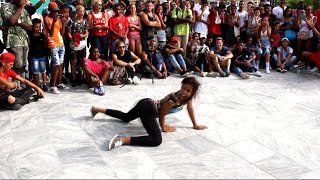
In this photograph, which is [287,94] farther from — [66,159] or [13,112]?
[13,112]

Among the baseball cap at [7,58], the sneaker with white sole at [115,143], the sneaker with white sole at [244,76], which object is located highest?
the baseball cap at [7,58]

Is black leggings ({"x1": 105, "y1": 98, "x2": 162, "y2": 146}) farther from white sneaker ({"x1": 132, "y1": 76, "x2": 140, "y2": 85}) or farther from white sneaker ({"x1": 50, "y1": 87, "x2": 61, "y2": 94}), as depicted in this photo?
white sneaker ({"x1": 132, "y1": 76, "x2": 140, "y2": 85})

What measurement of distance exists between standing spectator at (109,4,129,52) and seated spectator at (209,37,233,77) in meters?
2.28

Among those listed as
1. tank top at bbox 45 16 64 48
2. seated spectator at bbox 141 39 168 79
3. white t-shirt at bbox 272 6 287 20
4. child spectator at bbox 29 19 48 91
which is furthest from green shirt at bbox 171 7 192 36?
child spectator at bbox 29 19 48 91

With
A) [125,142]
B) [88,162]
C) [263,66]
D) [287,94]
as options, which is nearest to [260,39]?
[263,66]

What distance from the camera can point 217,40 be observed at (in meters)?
8.52

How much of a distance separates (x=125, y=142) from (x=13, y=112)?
2.45 m

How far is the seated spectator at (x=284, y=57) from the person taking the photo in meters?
8.93

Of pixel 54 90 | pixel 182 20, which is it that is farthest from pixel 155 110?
pixel 182 20

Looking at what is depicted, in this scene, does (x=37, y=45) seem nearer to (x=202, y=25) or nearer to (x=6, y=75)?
(x=6, y=75)

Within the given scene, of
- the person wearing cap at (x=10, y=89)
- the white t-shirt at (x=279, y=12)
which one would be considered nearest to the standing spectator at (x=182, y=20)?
the white t-shirt at (x=279, y=12)

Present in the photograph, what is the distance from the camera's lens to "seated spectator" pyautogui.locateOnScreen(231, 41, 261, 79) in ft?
28.7

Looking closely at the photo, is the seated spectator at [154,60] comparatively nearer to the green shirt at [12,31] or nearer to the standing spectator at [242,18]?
the standing spectator at [242,18]

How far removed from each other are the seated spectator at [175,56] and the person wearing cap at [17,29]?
11.0ft
